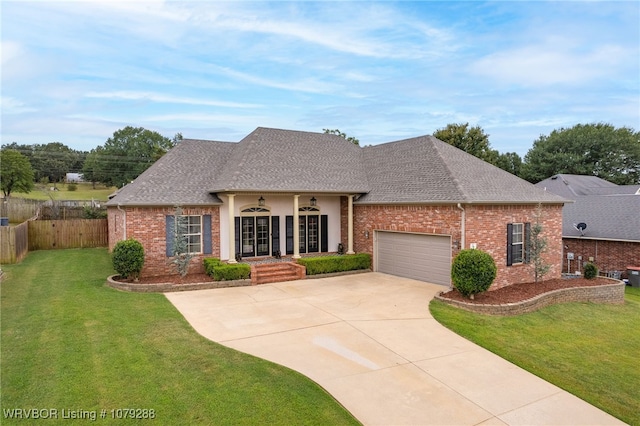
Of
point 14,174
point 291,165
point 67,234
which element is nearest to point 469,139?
point 291,165

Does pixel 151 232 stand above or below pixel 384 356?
above

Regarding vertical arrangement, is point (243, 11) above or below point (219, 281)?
above

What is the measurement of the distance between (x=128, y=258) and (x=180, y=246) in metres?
1.71

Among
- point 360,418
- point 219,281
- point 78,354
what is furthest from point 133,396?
point 219,281

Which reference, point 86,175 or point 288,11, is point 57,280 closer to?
point 288,11

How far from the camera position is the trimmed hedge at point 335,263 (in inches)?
605

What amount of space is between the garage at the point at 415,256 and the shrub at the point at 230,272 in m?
6.01

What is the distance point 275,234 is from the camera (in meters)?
17.3

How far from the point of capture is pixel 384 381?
616 centimetres

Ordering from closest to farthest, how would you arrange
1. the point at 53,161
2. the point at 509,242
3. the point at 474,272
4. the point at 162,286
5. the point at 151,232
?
the point at 474,272 → the point at 162,286 → the point at 509,242 → the point at 151,232 → the point at 53,161

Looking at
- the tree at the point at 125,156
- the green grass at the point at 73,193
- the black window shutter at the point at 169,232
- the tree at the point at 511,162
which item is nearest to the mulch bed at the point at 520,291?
the black window shutter at the point at 169,232

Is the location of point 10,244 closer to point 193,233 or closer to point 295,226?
point 193,233

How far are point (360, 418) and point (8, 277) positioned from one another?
14.4 m

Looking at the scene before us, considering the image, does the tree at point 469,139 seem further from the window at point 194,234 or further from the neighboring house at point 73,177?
the neighboring house at point 73,177
